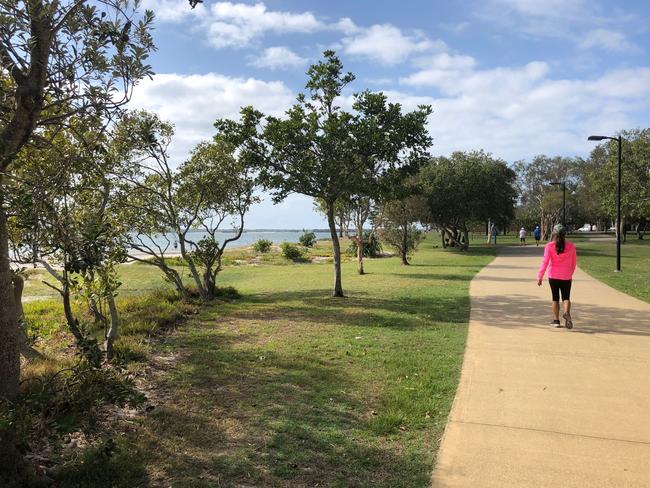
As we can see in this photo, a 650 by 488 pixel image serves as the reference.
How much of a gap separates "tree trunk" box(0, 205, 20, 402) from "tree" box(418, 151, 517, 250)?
26.6 m

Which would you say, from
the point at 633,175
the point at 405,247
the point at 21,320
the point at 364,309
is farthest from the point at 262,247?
the point at 21,320

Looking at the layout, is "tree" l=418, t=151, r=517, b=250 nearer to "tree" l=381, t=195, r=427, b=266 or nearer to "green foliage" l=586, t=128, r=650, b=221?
"tree" l=381, t=195, r=427, b=266

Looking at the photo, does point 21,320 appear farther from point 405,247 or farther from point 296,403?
point 405,247

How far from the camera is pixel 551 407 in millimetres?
4551

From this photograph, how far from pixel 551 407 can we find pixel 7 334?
464 centimetres

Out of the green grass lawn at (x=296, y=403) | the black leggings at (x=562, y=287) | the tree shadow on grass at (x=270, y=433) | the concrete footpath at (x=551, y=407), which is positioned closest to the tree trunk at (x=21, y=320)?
the green grass lawn at (x=296, y=403)

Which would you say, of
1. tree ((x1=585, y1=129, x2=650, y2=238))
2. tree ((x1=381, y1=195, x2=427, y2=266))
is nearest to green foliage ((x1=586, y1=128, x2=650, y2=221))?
tree ((x1=585, y1=129, x2=650, y2=238))

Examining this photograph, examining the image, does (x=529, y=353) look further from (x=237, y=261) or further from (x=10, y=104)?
(x=237, y=261)

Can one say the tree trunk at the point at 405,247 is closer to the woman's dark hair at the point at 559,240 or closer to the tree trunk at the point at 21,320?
the woman's dark hair at the point at 559,240

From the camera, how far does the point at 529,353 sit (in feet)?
21.3

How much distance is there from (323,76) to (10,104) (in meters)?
8.60

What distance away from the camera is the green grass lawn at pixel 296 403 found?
11.0ft

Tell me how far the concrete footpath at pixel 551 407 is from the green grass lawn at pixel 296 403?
231mm

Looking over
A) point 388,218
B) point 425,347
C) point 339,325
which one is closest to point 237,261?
point 388,218
